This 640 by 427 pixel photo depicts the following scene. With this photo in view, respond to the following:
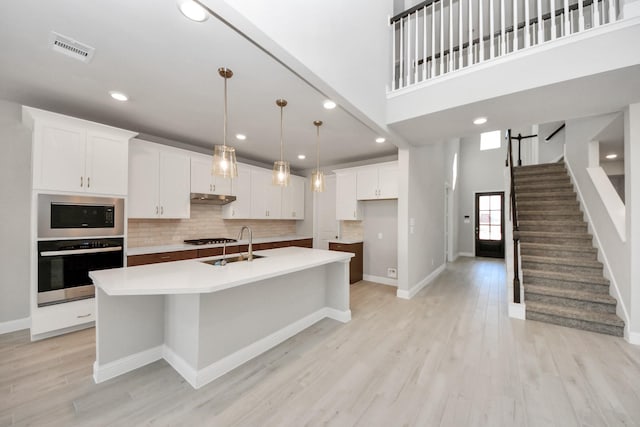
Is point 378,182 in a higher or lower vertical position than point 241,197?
higher

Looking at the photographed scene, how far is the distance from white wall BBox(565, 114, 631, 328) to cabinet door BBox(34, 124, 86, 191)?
5.95 meters

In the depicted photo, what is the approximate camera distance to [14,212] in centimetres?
283

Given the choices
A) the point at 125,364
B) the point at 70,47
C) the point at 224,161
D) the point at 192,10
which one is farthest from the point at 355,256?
the point at 70,47

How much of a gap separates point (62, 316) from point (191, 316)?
1934 millimetres

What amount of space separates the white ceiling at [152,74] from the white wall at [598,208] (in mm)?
3187

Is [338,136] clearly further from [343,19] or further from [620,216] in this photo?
[620,216]

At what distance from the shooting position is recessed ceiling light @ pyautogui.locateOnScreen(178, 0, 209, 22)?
149 cm

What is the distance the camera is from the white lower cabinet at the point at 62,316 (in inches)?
101

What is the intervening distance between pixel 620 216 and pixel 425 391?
3.32m

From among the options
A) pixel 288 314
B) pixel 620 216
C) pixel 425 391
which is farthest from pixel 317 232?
pixel 620 216

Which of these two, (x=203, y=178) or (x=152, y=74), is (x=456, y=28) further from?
(x=203, y=178)

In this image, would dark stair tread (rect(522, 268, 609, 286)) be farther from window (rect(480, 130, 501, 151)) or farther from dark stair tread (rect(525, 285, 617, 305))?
window (rect(480, 130, 501, 151))

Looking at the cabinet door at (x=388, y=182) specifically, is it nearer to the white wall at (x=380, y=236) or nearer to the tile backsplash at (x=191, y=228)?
the white wall at (x=380, y=236)

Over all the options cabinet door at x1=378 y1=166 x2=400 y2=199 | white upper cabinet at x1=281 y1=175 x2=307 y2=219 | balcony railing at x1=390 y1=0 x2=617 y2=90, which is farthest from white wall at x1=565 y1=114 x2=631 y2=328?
white upper cabinet at x1=281 y1=175 x2=307 y2=219
